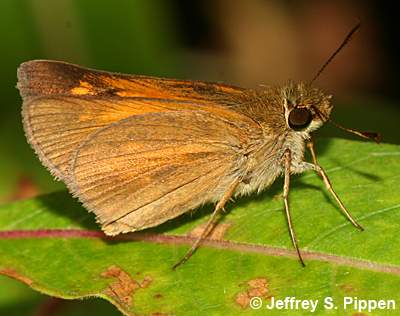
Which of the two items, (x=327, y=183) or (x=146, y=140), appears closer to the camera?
(x=327, y=183)

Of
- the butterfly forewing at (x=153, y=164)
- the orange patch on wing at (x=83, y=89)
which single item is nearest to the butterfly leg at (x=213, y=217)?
the butterfly forewing at (x=153, y=164)

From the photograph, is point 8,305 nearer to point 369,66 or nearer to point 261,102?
point 261,102

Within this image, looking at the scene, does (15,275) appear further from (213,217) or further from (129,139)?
(213,217)

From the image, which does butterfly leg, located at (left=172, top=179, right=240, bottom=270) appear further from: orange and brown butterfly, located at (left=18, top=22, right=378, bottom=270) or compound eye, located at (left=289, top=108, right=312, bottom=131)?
compound eye, located at (left=289, top=108, right=312, bottom=131)

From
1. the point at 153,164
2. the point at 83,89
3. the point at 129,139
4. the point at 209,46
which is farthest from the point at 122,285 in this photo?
the point at 209,46

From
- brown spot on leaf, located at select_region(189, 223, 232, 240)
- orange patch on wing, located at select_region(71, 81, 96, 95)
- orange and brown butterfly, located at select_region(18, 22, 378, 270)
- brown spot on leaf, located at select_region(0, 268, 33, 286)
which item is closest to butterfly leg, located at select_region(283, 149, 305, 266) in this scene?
orange and brown butterfly, located at select_region(18, 22, 378, 270)

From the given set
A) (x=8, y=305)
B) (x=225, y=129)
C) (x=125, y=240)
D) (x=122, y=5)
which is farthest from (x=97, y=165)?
(x=122, y=5)
